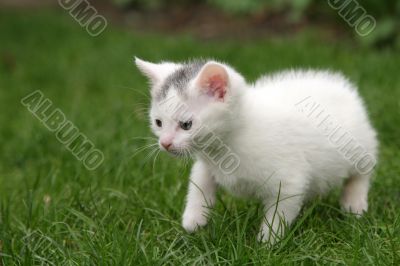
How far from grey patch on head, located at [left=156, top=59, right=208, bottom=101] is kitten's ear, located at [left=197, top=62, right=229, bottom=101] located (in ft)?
0.39

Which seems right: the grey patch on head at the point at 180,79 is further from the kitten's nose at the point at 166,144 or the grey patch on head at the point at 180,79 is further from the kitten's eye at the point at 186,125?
the kitten's nose at the point at 166,144

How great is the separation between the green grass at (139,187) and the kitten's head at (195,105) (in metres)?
0.51

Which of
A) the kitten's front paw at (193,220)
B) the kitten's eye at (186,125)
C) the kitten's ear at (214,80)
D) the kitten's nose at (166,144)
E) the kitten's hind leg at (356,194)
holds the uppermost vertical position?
the kitten's hind leg at (356,194)

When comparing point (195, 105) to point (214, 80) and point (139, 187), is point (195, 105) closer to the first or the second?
point (214, 80)

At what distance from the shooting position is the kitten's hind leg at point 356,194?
4125 mm

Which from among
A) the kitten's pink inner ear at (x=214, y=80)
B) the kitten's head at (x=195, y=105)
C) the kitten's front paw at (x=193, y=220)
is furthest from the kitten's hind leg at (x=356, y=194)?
the kitten's pink inner ear at (x=214, y=80)

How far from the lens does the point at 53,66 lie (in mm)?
9719

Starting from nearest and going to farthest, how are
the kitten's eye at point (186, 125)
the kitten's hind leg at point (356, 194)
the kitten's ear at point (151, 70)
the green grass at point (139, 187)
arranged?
the green grass at point (139, 187) → the kitten's eye at point (186, 125) → the kitten's ear at point (151, 70) → the kitten's hind leg at point (356, 194)

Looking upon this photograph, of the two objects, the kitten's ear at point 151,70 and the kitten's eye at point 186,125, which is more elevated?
the kitten's ear at point 151,70

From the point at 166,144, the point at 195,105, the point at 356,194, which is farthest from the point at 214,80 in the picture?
the point at 356,194

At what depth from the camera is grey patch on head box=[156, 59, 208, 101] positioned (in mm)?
3564

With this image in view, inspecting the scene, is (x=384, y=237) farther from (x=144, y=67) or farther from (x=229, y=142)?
(x=144, y=67)

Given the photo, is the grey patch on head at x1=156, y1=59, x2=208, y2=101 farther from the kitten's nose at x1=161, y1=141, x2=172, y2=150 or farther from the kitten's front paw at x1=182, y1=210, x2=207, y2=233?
the kitten's front paw at x1=182, y1=210, x2=207, y2=233

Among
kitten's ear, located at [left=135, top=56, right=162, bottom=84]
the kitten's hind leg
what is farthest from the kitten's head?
the kitten's hind leg
